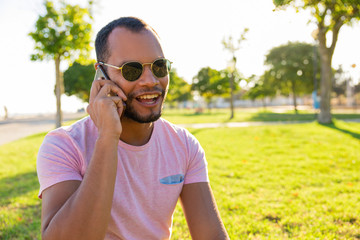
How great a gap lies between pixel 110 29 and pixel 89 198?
129 centimetres

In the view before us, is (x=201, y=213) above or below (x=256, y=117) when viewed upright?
above

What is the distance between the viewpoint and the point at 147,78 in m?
2.21

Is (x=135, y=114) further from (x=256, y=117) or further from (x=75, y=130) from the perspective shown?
(x=256, y=117)

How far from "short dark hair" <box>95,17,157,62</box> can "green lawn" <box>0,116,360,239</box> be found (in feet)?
8.60

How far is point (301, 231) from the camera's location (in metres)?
3.89

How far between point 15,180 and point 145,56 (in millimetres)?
6160

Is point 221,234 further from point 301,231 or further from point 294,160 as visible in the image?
point 294,160

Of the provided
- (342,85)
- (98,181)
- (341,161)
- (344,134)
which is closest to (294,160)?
(341,161)

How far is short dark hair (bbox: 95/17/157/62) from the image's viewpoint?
7.13 ft

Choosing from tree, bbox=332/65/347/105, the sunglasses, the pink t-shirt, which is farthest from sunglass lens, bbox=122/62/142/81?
tree, bbox=332/65/347/105

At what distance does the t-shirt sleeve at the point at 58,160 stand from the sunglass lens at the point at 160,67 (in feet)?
2.64

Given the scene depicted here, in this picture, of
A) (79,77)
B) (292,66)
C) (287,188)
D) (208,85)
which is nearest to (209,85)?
(208,85)

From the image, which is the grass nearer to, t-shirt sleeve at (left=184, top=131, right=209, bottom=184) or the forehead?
t-shirt sleeve at (left=184, top=131, right=209, bottom=184)

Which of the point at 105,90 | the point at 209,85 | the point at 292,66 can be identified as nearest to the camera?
the point at 105,90
